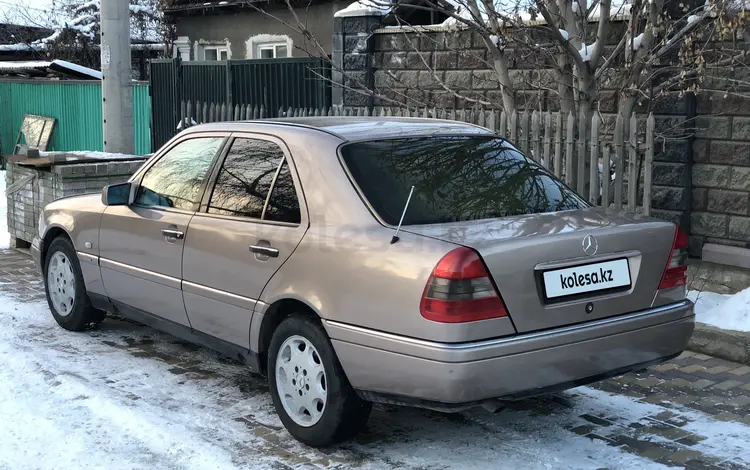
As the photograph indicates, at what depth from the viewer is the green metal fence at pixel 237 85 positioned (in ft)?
41.5

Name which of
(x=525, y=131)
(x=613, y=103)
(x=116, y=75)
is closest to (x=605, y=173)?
(x=525, y=131)

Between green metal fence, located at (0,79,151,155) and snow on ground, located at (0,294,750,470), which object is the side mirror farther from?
green metal fence, located at (0,79,151,155)

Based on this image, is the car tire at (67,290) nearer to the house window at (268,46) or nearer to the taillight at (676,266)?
the taillight at (676,266)

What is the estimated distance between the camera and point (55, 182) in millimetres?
9344

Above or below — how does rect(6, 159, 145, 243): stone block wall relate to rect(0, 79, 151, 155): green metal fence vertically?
below

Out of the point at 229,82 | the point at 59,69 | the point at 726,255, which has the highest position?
the point at 59,69

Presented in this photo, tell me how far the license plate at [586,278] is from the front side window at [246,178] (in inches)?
64.5

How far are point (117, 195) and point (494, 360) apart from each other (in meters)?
3.12

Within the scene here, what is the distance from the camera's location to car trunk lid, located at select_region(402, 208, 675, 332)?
4.03m

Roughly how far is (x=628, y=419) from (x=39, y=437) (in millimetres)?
3105

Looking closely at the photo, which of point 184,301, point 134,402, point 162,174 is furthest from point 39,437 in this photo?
point 162,174

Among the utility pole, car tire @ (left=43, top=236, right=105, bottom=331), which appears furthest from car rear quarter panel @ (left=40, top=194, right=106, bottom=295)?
the utility pole

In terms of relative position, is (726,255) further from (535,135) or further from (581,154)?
(535,135)

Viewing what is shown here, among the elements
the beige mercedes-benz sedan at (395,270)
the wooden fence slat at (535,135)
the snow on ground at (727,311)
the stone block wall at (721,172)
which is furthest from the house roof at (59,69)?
the snow on ground at (727,311)
